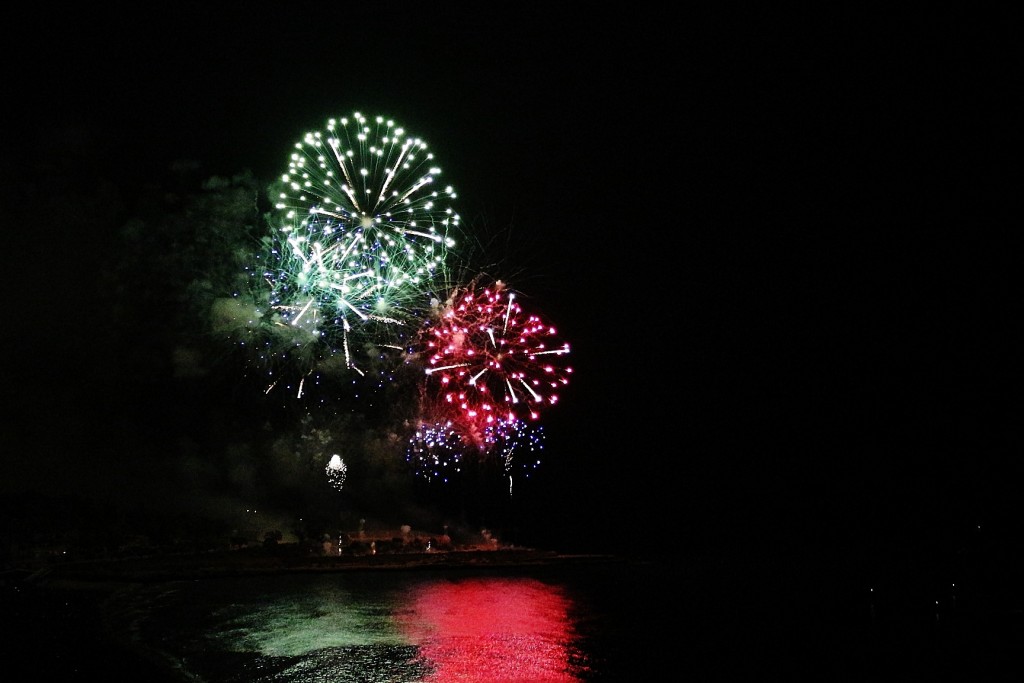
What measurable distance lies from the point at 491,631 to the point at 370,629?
4.93 feet

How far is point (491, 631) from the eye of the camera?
9.80 metres

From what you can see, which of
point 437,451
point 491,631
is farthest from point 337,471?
point 491,631

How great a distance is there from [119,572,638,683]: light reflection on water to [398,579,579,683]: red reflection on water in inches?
0.5

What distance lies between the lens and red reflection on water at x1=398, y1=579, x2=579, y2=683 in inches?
309

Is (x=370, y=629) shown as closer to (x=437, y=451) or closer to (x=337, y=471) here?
(x=437, y=451)

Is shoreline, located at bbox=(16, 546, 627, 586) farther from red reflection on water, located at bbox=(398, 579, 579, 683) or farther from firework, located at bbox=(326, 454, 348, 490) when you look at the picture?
firework, located at bbox=(326, 454, 348, 490)

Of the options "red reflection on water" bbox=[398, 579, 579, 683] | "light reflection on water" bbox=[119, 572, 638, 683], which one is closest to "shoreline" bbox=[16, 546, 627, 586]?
"light reflection on water" bbox=[119, 572, 638, 683]

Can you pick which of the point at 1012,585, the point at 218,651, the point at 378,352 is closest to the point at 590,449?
the point at 378,352

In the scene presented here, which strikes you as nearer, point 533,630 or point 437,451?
point 533,630

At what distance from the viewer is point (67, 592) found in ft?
41.9

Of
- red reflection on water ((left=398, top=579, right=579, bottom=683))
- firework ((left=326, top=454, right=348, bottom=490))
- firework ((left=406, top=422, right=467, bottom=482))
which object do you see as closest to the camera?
red reflection on water ((left=398, top=579, right=579, bottom=683))

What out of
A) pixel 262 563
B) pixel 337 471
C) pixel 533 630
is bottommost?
pixel 533 630

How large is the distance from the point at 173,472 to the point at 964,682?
61.7 ft

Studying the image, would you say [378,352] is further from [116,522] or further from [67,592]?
[116,522]
